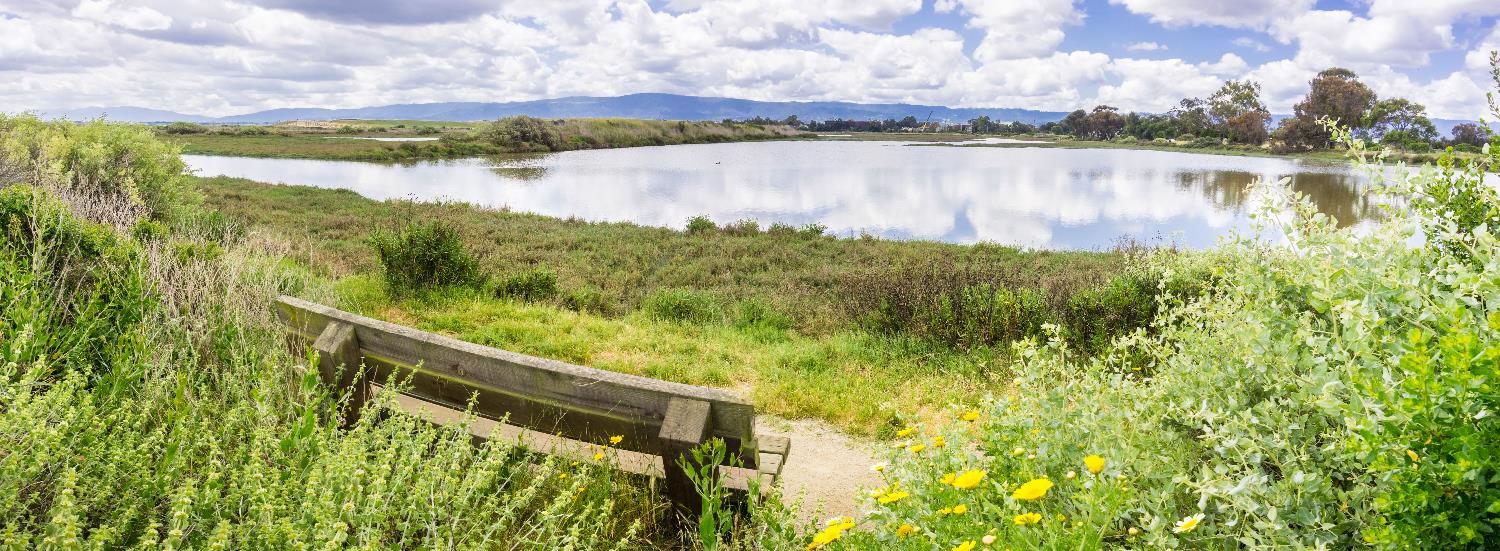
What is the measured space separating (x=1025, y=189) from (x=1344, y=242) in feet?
126

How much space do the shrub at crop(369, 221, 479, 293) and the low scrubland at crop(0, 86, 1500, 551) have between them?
208 centimetres

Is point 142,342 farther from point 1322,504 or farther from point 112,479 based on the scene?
point 1322,504

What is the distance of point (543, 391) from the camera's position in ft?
11.3

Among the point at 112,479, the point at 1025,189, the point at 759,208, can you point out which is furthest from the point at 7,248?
the point at 1025,189

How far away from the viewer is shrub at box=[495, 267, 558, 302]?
11125 millimetres

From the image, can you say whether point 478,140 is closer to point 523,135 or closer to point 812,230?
point 523,135

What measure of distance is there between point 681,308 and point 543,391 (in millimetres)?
7727

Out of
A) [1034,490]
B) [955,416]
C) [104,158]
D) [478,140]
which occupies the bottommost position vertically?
[955,416]

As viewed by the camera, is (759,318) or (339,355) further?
(759,318)

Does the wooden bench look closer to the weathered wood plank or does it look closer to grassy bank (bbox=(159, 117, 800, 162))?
the weathered wood plank

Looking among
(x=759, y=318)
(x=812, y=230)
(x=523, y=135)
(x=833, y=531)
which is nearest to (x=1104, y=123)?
(x=523, y=135)

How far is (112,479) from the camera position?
8.34ft

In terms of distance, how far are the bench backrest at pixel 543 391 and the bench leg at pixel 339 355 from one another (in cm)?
1

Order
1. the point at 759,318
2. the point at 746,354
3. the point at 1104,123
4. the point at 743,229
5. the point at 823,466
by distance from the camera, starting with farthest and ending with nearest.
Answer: the point at 1104,123 → the point at 743,229 → the point at 759,318 → the point at 746,354 → the point at 823,466
